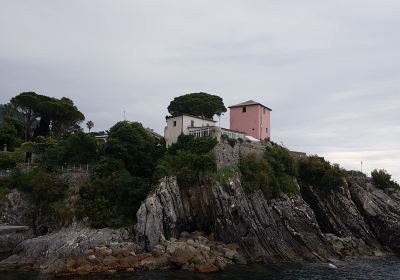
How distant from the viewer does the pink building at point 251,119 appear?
201ft

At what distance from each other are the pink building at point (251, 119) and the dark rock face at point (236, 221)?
1617 centimetres

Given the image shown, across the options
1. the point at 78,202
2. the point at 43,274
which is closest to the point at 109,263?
the point at 43,274

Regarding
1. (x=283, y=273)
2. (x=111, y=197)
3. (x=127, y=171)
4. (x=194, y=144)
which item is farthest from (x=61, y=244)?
(x=283, y=273)

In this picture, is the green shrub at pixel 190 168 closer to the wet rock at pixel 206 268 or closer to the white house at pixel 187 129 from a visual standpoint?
the white house at pixel 187 129

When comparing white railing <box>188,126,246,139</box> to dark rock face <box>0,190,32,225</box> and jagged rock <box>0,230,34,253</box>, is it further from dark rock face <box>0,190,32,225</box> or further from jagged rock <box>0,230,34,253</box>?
jagged rock <box>0,230,34,253</box>

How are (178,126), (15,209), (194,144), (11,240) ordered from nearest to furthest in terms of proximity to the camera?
(11,240), (15,209), (194,144), (178,126)

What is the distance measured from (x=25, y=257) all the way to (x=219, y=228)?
18.7 metres

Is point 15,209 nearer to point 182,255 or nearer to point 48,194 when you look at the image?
point 48,194

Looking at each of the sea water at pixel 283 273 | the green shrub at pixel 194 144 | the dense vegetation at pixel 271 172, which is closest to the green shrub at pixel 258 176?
the dense vegetation at pixel 271 172

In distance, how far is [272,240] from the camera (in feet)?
141

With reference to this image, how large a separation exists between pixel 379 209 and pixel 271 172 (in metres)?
17.4

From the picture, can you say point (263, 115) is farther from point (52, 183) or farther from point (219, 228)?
point (52, 183)

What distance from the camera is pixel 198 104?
228 feet

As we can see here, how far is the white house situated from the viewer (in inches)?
2031
